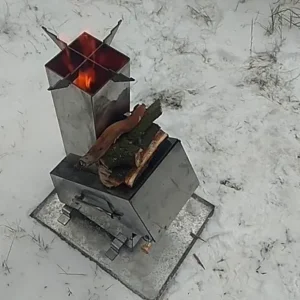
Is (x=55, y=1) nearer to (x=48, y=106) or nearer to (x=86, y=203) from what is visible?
(x=48, y=106)

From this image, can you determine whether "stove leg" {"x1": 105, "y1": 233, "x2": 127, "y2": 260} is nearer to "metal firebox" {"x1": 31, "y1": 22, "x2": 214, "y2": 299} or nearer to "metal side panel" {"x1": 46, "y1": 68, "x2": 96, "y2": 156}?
"metal firebox" {"x1": 31, "y1": 22, "x2": 214, "y2": 299}

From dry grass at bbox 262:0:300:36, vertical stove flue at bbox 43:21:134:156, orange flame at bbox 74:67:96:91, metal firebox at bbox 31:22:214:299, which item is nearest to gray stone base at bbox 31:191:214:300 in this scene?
metal firebox at bbox 31:22:214:299

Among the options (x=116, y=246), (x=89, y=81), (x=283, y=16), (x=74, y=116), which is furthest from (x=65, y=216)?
(x=283, y=16)

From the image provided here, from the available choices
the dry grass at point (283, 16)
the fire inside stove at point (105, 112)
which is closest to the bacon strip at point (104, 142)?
the fire inside stove at point (105, 112)

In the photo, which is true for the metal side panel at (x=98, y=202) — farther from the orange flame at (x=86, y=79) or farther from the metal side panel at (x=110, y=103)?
the orange flame at (x=86, y=79)

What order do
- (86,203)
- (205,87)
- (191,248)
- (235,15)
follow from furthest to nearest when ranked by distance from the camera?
1. (235,15)
2. (205,87)
3. (191,248)
4. (86,203)

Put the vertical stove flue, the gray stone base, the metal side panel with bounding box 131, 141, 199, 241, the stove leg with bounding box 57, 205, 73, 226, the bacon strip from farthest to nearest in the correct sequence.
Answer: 1. the stove leg with bounding box 57, 205, 73, 226
2. the gray stone base
3. the metal side panel with bounding box 131, 141, 199, 241
4. the bacon strip
5. the vertical stove flue

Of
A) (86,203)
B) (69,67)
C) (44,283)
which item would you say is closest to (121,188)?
(86,203)
